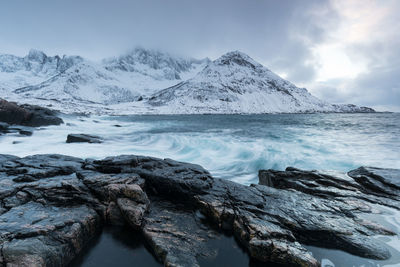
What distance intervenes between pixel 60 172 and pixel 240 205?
5541 mm

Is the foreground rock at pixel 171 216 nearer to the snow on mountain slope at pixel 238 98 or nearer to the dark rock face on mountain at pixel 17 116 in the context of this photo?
the dark rock face on mountain at pixel 17 116

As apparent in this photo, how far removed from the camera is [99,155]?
40.8 ft

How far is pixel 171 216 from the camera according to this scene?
4551 mm

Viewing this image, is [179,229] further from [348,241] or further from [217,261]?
[348,241]

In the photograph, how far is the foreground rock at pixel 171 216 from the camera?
11.3ft

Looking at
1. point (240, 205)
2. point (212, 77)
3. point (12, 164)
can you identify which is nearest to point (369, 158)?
point (240, 205)

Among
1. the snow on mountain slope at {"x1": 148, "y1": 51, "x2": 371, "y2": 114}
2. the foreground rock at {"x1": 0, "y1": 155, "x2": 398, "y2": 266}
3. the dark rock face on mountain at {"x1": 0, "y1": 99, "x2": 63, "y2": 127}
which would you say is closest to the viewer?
the foreground rock at {"x1": 0, "y1": 155, "x2": 398, "y2": 266}

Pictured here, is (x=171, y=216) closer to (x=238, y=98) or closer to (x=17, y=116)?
(x=17, y=116)

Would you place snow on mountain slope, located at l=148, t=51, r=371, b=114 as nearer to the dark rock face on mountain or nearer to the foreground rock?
the dark rock face on mountain

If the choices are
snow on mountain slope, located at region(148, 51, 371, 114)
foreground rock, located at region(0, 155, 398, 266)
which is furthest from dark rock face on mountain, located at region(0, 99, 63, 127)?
snow on mountain slope, located at region(148, 51, 371, 114)

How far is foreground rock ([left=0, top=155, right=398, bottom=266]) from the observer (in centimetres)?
343

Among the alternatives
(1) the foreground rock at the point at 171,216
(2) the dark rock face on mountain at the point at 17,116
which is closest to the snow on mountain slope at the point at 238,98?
(2) the dark rock face on mountain at the point at 17,116

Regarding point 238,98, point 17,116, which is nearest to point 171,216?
point 17,116

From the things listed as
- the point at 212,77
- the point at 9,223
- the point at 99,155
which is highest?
the point at 212,77
